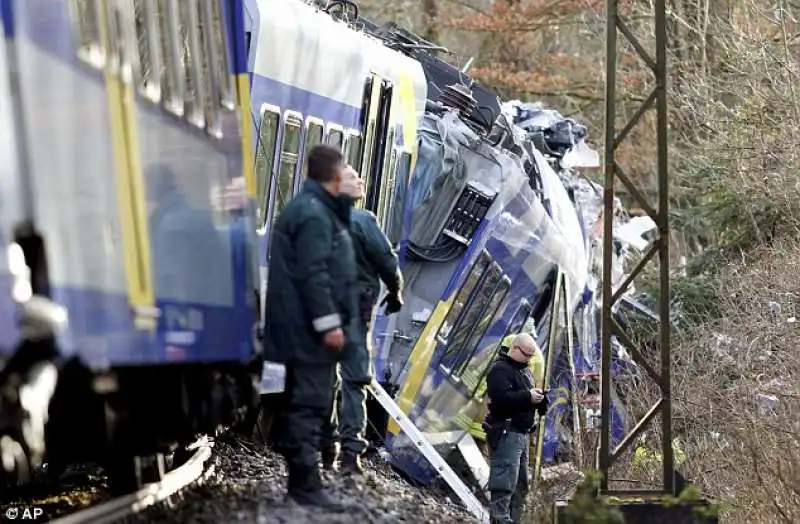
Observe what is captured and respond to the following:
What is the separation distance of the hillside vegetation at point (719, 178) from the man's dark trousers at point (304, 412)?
407cm

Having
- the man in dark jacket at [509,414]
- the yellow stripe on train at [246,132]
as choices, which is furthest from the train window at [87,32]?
the man in dark jacket at [509,414]

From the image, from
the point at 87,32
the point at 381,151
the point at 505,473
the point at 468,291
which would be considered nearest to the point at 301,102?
the point at 381,151

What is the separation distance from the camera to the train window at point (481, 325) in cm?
1477

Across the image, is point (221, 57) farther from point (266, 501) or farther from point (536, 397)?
point (536, 397)

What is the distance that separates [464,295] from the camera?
589 inches

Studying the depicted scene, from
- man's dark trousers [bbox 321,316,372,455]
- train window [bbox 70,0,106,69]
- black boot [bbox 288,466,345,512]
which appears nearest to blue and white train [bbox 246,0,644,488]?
man's dark trousers [bbox 321,316,372,455]

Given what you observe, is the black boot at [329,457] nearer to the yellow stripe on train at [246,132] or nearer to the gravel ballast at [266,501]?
the gravel ballast at [266,501]

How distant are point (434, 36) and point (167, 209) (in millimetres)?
25423

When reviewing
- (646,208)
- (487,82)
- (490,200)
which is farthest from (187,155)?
(487,82)

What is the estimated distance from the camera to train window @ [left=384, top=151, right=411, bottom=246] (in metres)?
14.2

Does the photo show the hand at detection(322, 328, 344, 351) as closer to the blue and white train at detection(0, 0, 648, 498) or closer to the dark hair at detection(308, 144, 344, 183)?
the blue and white train at detection(0, 0, 648, 498)

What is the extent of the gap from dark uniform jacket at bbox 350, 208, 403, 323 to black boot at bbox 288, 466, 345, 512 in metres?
1.33

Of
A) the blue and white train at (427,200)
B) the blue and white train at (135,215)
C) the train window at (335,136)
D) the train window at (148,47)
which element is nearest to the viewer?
the blue and white train at (135,215)

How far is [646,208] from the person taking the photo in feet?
32.1
